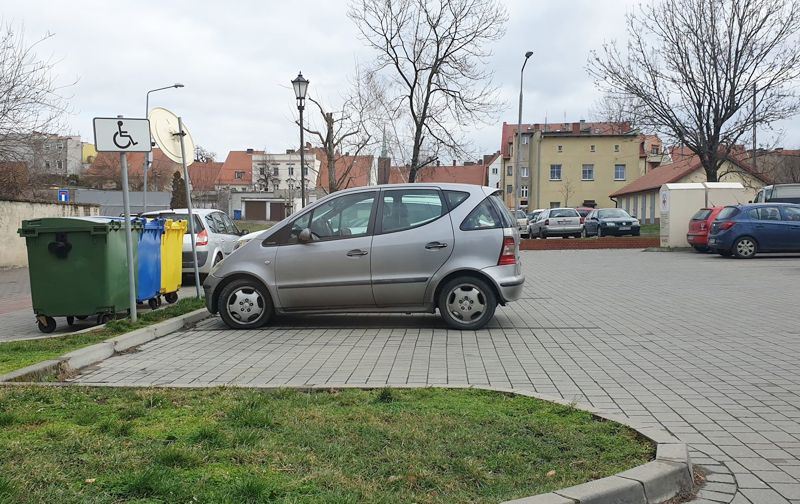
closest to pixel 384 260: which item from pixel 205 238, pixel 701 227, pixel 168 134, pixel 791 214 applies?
pixel 168 134

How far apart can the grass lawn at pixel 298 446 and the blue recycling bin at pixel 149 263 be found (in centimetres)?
509

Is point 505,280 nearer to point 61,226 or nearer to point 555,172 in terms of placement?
point 61,226

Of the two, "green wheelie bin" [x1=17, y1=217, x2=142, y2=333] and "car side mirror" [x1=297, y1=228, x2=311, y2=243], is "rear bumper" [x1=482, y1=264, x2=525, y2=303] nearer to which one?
"car side mirror" [x1=297, y1=228, x2=311, y2=243]

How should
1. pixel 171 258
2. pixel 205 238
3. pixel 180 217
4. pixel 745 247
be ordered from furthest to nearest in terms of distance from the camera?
pixel 745 247 → pixel 180 217 → pixel 205 238 → pixel 171 258

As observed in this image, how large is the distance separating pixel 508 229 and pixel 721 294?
5.82 meters

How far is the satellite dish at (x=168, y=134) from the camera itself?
1029 centimetres

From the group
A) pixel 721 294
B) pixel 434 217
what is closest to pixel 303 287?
pixel 434 217

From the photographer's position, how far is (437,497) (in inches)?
131

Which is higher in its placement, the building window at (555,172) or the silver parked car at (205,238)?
the building window at (555,172)

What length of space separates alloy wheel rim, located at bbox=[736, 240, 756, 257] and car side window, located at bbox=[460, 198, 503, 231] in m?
14.9

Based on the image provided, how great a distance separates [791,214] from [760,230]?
3.63 feet

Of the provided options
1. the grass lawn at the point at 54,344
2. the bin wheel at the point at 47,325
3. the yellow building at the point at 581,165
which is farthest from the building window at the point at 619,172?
the bin wheel at the point at 47,325

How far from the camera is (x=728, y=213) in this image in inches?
824

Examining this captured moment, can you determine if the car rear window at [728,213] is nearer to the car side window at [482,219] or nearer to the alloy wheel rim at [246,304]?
the car side window at [482,219]
